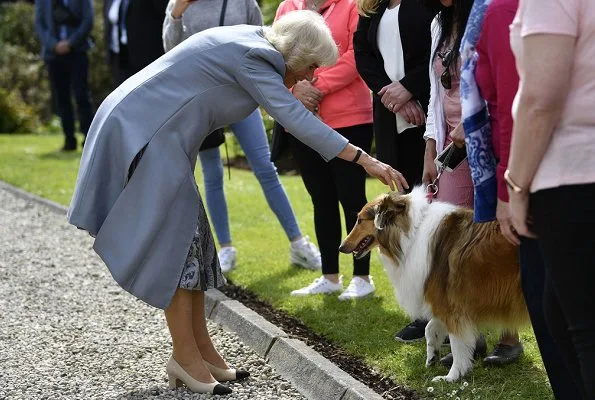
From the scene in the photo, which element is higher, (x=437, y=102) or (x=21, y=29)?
(x=437, y=102)

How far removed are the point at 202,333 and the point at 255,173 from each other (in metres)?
2.58

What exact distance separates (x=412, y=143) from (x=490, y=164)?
2555mm

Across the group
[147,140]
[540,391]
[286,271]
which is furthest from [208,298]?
[540,391]

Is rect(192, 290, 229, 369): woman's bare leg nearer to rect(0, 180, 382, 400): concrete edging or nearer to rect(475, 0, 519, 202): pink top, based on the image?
rect(0, 180, 382, 400): concrete edging

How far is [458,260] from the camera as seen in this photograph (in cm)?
499

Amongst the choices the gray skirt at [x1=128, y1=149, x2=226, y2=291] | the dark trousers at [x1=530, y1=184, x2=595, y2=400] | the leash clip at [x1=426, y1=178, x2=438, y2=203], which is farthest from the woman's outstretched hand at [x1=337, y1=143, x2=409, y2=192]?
the dark trousers at [x1=530, y1=184, x2=595, y2=400]

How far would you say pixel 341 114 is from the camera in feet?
21.9

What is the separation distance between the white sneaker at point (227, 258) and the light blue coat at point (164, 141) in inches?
114

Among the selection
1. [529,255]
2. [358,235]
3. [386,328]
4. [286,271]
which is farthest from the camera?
[286,271]

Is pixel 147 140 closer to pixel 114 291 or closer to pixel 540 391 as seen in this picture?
pixel 540 391

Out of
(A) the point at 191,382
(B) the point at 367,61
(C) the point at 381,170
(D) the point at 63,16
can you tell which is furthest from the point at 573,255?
(D) the point at 63,16

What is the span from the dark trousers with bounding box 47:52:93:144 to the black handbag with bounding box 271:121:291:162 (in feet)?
28.8

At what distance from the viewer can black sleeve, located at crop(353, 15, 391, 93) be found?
6051mm

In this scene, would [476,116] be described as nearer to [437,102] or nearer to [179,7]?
[437,102]
